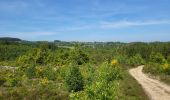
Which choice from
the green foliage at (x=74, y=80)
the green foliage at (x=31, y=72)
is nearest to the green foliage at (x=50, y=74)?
the green foliage at (x=31, y=72)

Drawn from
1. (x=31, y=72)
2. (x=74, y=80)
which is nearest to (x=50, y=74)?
(x=31, y=72)

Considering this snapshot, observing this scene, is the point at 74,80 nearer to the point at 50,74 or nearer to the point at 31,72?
the point at 50,74

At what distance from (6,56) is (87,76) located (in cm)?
9728

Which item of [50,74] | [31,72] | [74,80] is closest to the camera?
[74,80]

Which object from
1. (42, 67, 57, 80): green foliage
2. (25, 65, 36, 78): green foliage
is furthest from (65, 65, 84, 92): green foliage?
(25, 65, 36, 78): green foliage

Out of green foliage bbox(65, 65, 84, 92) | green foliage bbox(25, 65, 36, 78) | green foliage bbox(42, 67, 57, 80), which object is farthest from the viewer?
green foliage bbox(25, 65, 36, 78)

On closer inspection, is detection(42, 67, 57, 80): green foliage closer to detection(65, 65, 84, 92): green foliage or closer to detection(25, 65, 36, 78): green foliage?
detection(25, 65, 36, 78): green foliage

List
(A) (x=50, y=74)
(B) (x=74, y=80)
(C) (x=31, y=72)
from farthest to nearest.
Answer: (C) (x=31, y=72)
(A) (x=50, y=74)
(B) (x=74, y=80)

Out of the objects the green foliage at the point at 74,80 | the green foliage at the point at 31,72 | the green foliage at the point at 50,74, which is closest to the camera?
the green foliage at the point at 74,80

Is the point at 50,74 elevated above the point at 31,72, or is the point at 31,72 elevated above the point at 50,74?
the point at 50,74

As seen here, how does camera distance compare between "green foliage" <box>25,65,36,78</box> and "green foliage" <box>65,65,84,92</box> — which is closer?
"green foliage" <box>65,65,84,92</box>

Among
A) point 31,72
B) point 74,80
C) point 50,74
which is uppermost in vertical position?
point 74,80

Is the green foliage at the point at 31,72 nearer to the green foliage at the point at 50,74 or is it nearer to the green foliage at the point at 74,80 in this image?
the green foliage at the point at 50,74

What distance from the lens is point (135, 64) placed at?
101062mm
